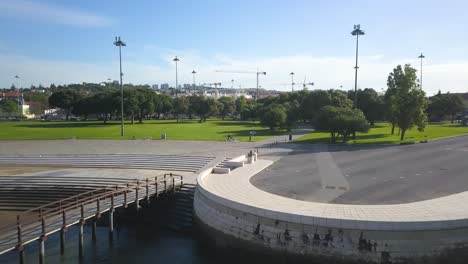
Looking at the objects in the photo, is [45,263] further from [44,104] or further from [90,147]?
[44,104]

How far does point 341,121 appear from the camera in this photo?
41219mm

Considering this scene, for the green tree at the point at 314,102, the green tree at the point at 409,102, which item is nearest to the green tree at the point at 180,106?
the green tree at the point at 314,102

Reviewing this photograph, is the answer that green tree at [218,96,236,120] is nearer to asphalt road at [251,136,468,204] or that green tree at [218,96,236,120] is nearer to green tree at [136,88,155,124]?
green tree at [136,88,155,124]

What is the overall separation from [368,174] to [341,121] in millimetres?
16294

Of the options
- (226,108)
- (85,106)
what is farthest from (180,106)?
(85,106)

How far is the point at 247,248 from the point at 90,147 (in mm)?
29613

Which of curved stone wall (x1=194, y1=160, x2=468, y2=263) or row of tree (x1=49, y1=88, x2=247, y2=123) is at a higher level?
row of tree (x1=49, y1=88, x2=247, y2=123)

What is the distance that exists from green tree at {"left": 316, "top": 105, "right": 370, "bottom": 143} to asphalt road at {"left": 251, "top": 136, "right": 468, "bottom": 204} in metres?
3.81

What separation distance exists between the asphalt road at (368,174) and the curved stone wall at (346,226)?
1.76 metres

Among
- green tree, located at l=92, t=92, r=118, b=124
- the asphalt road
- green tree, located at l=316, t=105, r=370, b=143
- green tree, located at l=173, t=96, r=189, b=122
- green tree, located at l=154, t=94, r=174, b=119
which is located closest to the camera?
the asphalt road

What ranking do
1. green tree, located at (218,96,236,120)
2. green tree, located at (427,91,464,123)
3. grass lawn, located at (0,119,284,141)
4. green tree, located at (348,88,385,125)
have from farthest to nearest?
green tree, located at (218,96,236,120) → green tree, located at (427,91,464,123) → green tree, located at (348,88,385,125) → grass lawn, located at (0,119,284,141)

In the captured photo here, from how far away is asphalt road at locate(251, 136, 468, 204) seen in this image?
19984 millimetres

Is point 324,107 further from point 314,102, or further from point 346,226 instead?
point 346,226

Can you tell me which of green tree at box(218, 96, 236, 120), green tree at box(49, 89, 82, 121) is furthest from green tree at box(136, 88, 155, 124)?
green tree at box(218, 96, 236, 120)
